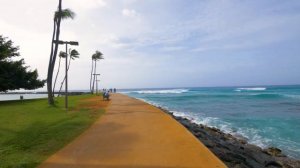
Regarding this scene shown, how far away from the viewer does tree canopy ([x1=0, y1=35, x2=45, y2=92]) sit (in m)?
35.4

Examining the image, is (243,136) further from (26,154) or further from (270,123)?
(26,154)

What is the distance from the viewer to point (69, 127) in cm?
1239

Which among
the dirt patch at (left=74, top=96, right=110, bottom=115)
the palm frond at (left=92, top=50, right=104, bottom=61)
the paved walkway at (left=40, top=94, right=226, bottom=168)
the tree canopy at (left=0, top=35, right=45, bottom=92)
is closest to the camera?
the paved walkway at (left=40, top=94, right=226, bottom=168)

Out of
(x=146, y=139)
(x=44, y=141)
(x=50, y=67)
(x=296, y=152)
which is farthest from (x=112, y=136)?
(x=50, y=67)

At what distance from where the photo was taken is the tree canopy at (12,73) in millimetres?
35375

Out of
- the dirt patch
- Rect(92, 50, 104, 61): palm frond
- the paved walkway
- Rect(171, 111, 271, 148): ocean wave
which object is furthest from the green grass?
Rect(92, 50, 104, 61): palm frond

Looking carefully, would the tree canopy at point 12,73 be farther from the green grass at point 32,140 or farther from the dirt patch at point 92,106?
the green grass at point 32,140

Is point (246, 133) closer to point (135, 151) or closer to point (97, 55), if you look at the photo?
point (135, 151)

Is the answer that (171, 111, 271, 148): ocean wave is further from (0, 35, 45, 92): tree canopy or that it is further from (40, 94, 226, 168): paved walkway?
(0, 35, 45, 92): tree canopy

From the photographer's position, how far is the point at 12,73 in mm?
37344

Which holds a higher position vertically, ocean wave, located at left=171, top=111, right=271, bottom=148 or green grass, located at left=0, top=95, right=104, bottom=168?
green grass, located at left=0, top=95, right=104, bottom=168

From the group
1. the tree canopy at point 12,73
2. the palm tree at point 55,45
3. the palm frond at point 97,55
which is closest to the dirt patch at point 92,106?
the palm tree at point 55,45

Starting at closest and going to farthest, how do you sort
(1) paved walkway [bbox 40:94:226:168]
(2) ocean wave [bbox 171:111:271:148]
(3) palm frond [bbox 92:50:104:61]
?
1. (1) paved walkway [bbox 40:94:226:168]
2. (2) ocean wave [bbox 171:111:271:148]
3. (3) palm frond [bbox 92:50:104:61]

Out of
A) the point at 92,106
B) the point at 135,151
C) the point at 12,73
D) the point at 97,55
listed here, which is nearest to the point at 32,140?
the point at 135,151
